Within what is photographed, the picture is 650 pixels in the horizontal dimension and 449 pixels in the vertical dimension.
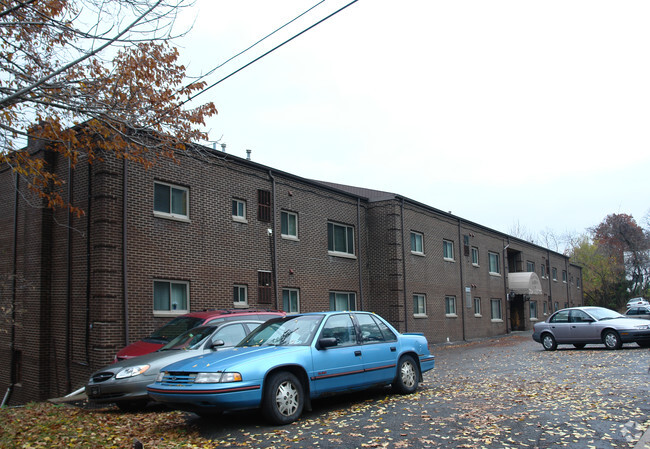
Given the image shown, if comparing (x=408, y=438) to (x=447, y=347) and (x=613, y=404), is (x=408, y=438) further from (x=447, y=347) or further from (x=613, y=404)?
(x=447, y=347)

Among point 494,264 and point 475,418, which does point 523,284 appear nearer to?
point 494,264

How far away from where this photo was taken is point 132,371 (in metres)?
9.77

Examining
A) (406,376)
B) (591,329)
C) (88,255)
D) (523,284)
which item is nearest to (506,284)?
(523,284)

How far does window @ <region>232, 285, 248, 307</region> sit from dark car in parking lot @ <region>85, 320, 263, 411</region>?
6.55 m

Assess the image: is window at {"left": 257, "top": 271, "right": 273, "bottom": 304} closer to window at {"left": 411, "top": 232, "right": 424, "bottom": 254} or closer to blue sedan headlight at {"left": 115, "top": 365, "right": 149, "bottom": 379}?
blue sedan headlight at {"left": 115, "top": 365, "right": 149, "bottom": 379}

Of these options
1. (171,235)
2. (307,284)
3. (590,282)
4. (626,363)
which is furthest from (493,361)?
(590,282)

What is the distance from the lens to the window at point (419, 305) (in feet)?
83.5

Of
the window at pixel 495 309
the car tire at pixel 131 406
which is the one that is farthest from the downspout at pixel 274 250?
the window at pixel 495 309

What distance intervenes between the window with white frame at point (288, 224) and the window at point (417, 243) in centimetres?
740

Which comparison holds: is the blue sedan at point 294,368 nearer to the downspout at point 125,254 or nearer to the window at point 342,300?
the downspout at point 125,254

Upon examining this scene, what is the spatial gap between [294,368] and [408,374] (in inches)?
109

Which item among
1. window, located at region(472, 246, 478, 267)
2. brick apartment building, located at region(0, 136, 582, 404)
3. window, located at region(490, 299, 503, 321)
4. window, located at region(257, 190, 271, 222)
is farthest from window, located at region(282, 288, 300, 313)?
window, located at region(490, 299, 503, 321)

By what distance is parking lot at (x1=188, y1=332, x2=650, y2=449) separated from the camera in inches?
265

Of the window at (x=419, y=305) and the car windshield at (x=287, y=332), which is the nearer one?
the car windshield at (x=287, y=332)
